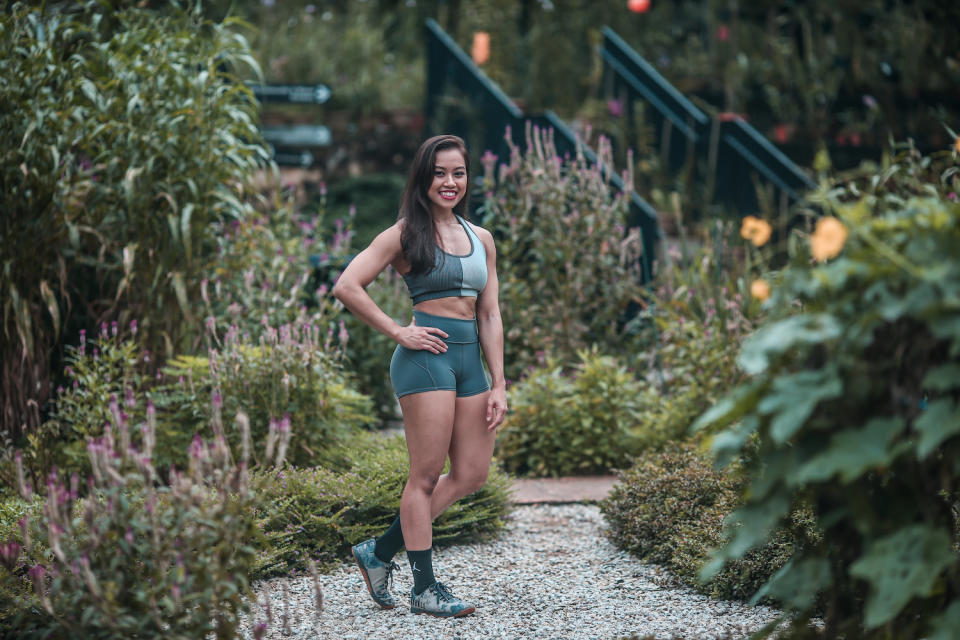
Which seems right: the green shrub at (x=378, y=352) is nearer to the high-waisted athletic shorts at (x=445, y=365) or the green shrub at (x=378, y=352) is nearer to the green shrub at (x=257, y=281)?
the green shrub at (x=257, y=281)

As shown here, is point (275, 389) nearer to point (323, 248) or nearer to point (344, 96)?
point (323, 248)

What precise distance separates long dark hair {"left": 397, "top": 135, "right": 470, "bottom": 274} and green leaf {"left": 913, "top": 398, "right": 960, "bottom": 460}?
1.83 metres

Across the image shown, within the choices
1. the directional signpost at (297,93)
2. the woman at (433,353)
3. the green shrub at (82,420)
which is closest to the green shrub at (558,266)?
the green shrub at (82,420)

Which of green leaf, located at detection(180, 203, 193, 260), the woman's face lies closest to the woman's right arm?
the woman's face

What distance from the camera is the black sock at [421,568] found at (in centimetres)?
334

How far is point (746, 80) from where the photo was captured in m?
9.70

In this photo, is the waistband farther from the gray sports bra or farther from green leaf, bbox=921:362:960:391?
green leaf, bbox=921:362:960:391

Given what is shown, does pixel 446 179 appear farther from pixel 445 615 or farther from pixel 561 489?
pixel 561 489

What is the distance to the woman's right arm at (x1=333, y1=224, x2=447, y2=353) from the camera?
322 cm

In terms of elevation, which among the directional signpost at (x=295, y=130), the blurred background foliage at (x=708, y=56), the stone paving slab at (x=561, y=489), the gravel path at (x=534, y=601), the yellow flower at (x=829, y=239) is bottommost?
the stone paving slab at (x=561, y=489)

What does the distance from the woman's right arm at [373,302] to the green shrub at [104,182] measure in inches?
83.0

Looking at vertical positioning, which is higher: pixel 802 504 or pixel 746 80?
pixel 746 80

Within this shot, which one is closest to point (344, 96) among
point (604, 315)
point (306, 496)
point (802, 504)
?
point (604, 315)

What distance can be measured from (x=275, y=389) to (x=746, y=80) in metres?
6.89
